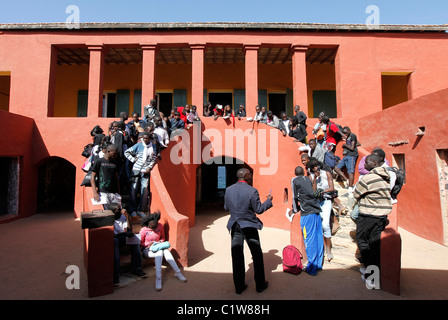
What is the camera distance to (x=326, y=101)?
1286cm

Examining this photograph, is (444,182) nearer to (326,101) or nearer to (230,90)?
(326,101)

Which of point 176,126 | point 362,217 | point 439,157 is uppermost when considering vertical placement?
point 176,126

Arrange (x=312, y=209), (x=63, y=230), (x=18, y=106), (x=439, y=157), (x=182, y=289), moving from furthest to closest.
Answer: (x=18, y=106), (x=63, y=230), (x=439, y=157), (x=312, y=209), (x=182, y=289)

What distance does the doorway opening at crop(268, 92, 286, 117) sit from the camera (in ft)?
43.8

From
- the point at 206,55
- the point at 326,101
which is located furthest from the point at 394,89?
the point at 206,55

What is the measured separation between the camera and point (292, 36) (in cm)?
1038

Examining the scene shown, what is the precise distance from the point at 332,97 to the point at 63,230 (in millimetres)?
13207

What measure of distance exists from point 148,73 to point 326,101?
902 centimetres

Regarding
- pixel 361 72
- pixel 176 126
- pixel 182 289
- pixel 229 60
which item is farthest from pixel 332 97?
pixel 182 289

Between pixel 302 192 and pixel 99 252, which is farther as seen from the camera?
pixel 302 192

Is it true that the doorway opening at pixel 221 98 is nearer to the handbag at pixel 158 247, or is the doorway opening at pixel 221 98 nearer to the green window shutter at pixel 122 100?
the green window shutter at pixel 122 100

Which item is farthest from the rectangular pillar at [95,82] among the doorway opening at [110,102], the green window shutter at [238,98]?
the green window shutter at [238,98]

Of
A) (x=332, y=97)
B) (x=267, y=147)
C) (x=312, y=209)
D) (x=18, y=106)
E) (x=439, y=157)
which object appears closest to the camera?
(x=312, y=209)

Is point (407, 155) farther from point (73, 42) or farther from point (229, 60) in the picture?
point (73, 42)
